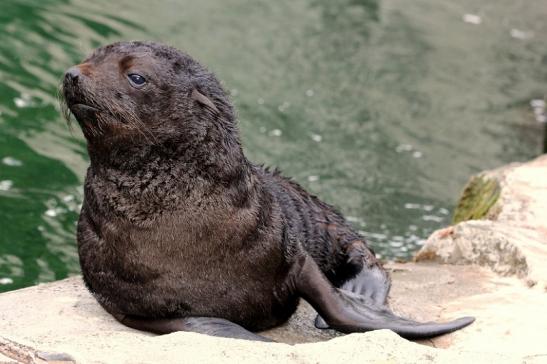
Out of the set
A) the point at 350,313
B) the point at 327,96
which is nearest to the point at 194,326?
the point at 350,313

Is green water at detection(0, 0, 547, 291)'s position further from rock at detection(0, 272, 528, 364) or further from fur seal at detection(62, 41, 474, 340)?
fur seal at detection(62, 41, 474, 340)

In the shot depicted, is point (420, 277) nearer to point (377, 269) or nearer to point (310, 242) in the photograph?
point (377, 269)

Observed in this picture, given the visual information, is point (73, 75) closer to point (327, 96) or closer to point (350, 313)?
point (350, 313)

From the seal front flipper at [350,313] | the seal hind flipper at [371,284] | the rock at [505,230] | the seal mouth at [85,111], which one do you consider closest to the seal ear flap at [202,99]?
the seal mouth at [85,111]

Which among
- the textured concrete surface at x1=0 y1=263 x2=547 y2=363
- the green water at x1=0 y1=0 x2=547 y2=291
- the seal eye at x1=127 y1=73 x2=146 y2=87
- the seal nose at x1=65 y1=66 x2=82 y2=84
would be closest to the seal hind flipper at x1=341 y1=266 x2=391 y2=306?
the textured concrete surface at x1=0 y1=263 x2=547 y2=363

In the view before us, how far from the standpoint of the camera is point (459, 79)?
13.2 meters

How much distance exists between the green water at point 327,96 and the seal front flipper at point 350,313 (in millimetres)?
2584

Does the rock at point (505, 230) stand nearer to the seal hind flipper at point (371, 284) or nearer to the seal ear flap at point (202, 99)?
the seal hind flipper at point (371, 284)

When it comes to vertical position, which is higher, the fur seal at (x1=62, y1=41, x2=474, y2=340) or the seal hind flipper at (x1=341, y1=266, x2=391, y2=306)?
the fur seal at (x1=62, y1=41, x2=474, y2=340)

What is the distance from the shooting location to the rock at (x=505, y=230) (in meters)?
5.69

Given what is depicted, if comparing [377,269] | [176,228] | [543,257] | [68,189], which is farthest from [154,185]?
[68,189]

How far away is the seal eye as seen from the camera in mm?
4598

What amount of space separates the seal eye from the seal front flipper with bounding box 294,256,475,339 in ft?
3.55

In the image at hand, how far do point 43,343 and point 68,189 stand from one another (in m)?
4.44
